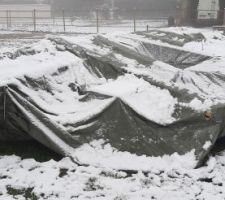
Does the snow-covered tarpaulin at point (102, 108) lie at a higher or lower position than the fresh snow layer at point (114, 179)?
higher

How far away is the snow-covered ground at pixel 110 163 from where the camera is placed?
16.1 ft

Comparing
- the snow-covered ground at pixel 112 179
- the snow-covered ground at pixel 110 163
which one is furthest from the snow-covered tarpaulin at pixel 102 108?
the snow-covered ground at pixel 112 179

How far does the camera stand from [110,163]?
5.45 meters

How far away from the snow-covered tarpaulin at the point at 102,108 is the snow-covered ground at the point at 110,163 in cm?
2

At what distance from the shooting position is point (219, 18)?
27.6 meters

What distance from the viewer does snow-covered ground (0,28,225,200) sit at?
4.91 m

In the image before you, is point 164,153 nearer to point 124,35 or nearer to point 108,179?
point 108,179

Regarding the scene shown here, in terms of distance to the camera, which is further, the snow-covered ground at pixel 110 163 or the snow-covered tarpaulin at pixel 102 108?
the snow-covered tarpaulin at pixel 102 108

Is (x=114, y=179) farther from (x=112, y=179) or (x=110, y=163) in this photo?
(x=110, y=163)

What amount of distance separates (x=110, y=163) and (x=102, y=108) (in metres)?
0.77

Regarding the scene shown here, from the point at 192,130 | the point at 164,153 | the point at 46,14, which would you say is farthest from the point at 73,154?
the point at 46,14

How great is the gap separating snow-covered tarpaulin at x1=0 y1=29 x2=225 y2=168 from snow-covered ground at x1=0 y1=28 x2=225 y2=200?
17 millimetres

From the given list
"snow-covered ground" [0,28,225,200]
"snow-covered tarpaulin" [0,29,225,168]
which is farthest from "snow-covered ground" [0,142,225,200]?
"snow-covered tarpaulin" [0,29,225,168]

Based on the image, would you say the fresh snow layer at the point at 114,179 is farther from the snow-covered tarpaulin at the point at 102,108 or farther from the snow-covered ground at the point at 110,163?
the snow-covered tarpaulin at the point at 102,108
